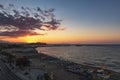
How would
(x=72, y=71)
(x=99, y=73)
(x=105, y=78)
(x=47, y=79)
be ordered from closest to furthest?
(x=47, y=79), (x=105, y=78), (x=99, y=73), (x=72, y=71)

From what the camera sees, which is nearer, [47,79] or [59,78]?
[47,79]

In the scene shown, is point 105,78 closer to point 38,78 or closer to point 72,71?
point 72,71

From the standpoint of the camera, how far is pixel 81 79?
63688 mm

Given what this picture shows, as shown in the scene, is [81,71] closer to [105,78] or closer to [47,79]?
[105,78]

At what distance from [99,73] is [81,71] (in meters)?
6.92

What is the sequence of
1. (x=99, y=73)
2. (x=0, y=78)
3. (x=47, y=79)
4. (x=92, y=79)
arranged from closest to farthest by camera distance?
1. (x=47, y=79)
2. (x=0, y=78)
3. (x=92, y=79)
4. (x=99, y=73)

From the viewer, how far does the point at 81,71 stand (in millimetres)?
78250

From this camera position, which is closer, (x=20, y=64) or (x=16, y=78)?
(x=16, y=78)

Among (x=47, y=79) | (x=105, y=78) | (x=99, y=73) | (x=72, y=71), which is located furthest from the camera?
(x=72, y=71)

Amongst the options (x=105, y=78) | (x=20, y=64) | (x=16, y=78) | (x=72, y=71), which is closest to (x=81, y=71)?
(x=72, y=71)

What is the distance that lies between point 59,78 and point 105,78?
1469 centimetres

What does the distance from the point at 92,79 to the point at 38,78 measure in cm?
1696

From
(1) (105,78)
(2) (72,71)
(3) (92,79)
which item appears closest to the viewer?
(3) (92,79)

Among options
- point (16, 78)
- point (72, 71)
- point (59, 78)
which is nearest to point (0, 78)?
point (16, 78)
